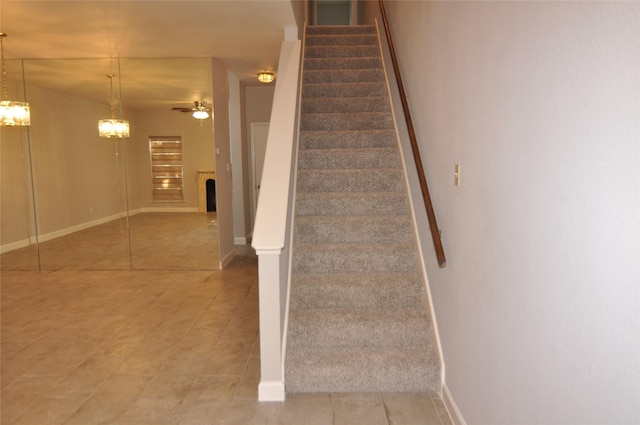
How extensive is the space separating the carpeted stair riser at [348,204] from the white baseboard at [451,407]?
1.47 m

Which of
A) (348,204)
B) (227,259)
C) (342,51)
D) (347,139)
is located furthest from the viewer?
(227,259)

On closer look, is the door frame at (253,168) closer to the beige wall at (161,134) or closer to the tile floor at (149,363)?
the beige wall at (161,134)

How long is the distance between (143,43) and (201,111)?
3.38ft

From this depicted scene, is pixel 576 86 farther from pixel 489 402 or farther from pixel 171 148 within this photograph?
pixel 171 148

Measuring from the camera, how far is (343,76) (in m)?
4.85

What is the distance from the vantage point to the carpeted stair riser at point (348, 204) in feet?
11.4

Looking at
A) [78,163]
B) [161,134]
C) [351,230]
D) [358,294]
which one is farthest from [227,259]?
[358,294]

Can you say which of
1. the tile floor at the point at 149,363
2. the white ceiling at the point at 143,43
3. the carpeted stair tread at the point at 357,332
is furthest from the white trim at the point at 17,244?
the carpeted stair tread at the point at 357,332

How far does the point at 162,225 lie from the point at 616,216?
528 centimetres

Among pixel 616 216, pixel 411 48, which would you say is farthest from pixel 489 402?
pixel 411 48

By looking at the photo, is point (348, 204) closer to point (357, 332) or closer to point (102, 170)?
point (357, 332)

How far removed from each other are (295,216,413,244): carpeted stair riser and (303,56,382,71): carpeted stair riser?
247 centimetres

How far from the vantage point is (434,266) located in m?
2.67

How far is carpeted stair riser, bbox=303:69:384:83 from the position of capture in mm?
4820
